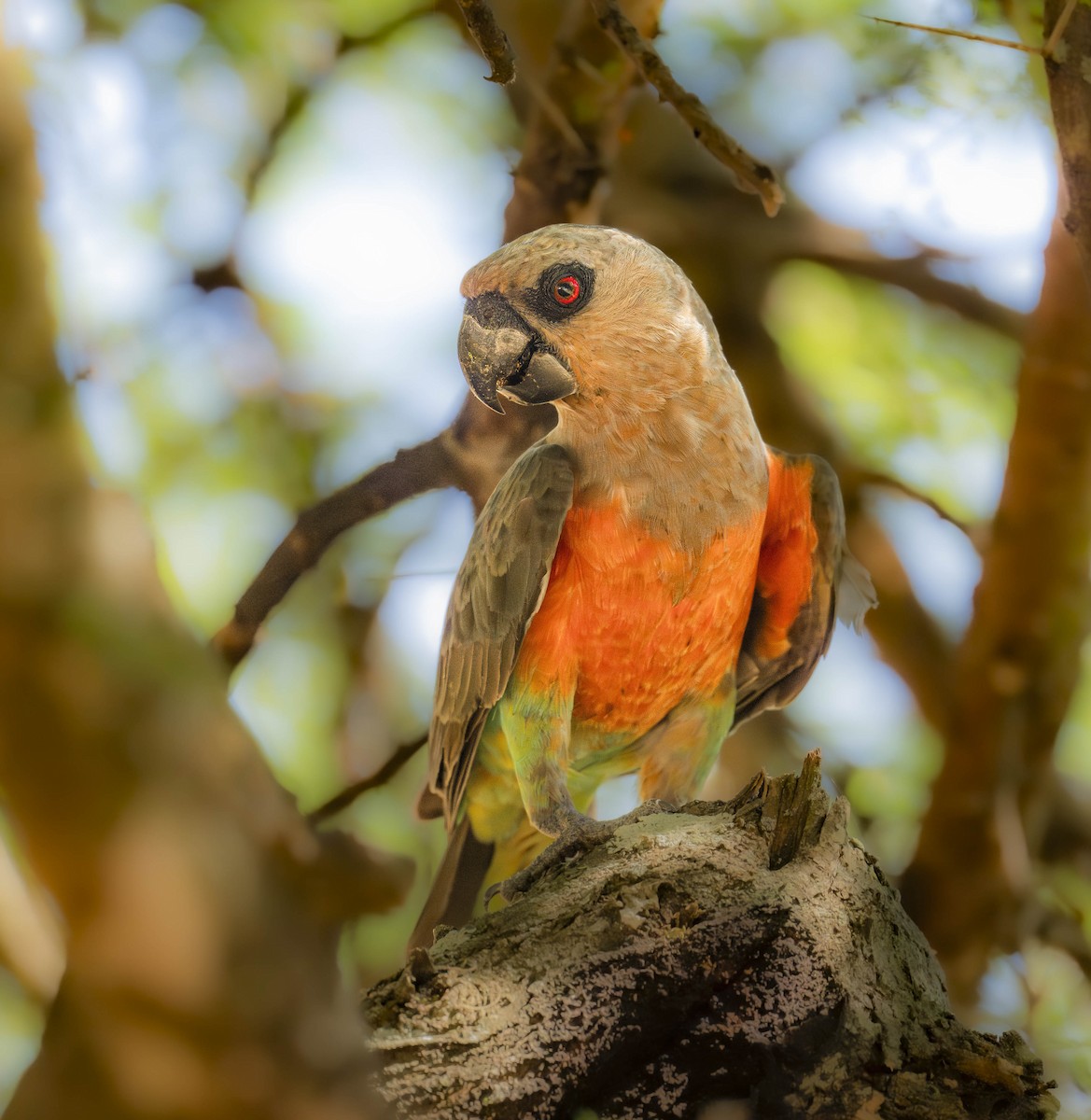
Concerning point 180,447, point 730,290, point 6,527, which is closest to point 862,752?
point 730,290

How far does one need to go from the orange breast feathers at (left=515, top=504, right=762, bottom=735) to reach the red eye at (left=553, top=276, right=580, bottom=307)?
1.89 ft

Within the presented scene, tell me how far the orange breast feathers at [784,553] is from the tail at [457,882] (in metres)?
1.13

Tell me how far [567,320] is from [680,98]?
63 centimetres

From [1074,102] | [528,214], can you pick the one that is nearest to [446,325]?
[528,214]

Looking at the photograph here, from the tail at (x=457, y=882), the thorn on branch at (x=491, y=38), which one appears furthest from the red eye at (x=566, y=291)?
the tail at (x=457, y=882)

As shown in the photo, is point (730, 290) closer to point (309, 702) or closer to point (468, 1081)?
point (309, 702)

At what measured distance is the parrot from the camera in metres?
2.99

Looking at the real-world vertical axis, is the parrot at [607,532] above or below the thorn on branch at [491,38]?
below

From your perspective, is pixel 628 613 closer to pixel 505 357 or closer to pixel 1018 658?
pixel 505 357

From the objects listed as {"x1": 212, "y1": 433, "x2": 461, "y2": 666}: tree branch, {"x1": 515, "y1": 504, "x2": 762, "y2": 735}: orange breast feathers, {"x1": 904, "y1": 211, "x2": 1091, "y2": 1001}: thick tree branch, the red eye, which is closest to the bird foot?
{"x1": 515, "y1": 504, "x2": 762, "y2": 735}: orange breast feathers

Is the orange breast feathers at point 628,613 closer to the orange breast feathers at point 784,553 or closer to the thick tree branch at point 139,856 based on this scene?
the orange breast feathers at point 784,553

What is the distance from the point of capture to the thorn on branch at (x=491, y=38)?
242cm

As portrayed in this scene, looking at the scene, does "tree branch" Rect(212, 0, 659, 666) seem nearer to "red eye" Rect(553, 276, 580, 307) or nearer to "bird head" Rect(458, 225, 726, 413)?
"bird head" Rect(458, 225, 726, 413)

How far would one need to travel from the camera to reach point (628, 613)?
3.08 meters
